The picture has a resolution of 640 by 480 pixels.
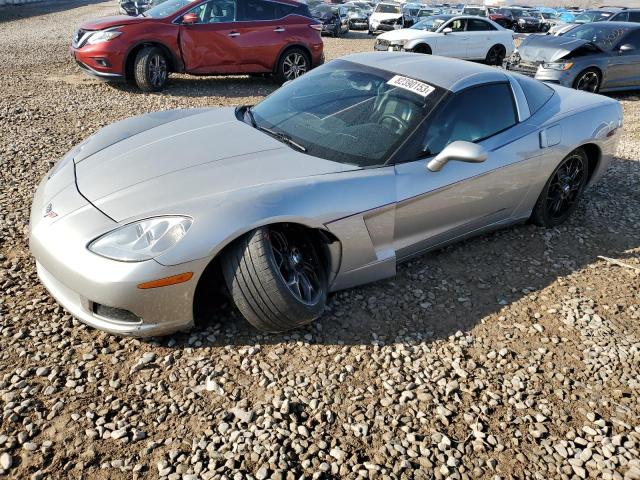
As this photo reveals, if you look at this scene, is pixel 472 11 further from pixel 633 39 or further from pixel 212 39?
pixel 212 39

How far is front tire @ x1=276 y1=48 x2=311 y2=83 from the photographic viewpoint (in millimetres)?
8922

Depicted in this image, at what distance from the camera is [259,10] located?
875cm

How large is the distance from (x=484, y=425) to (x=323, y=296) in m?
1.06

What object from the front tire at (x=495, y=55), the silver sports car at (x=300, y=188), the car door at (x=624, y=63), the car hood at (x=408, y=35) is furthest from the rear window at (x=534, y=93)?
the front tire at (x=495, y=55)

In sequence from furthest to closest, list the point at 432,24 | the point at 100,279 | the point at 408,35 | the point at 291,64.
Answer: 1. the point at 432,24
2. the point at 408,35
3. the point at 291,64
4. the point at 100,279

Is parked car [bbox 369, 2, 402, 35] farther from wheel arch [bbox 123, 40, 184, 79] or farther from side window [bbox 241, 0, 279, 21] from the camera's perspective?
wheel arch [bbox 123, 40, 184, 79]

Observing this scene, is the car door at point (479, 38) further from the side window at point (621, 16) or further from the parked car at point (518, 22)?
the parked car at point (518, 22)

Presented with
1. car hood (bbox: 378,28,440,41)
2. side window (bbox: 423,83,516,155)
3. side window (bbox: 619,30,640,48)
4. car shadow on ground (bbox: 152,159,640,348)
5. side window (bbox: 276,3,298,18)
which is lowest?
car shadow on ground (bbox: 152,159,640,348)

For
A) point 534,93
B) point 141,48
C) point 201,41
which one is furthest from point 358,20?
point 534,93

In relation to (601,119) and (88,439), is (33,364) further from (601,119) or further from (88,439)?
(601,119)

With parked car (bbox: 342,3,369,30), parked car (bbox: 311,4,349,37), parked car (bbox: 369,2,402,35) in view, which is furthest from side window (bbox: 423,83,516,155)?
parked car (bbox: 342,3,369,30)

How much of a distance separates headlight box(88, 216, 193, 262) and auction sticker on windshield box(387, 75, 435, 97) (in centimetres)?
176

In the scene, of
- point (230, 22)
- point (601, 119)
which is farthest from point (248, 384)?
point (230, 22)

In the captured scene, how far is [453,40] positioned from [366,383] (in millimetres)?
12457
